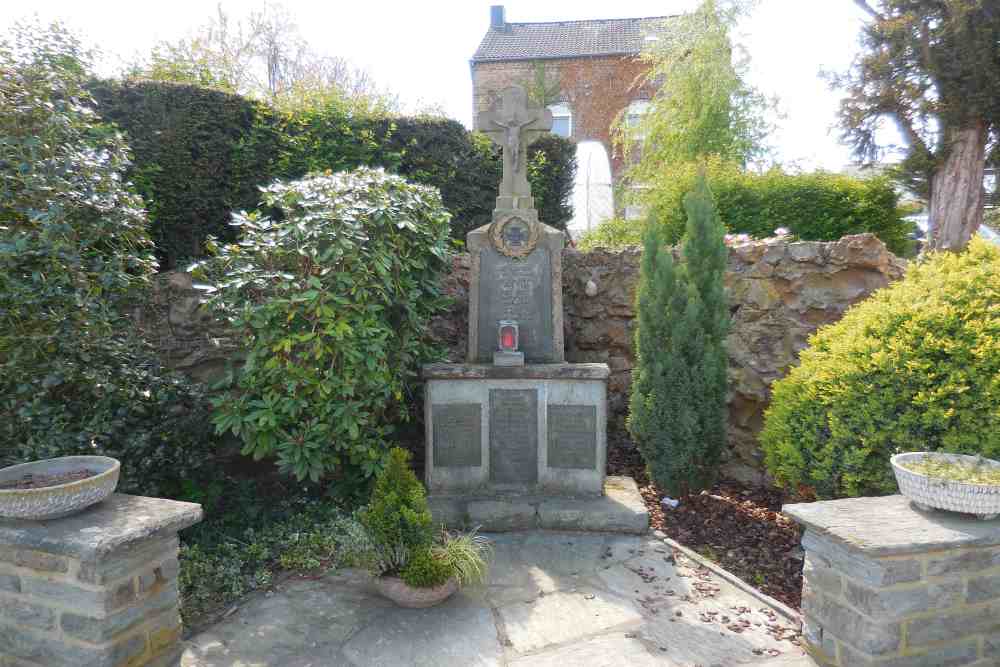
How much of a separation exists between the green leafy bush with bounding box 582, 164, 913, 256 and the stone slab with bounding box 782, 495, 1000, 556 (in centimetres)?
466

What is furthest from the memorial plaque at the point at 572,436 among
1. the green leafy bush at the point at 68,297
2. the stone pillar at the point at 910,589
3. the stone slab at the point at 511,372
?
the green leafy bush at the point at 68,297

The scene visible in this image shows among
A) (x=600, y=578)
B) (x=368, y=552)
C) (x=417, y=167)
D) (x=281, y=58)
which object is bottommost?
(x=600, y=578)

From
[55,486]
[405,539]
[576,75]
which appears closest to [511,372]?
[405,539]

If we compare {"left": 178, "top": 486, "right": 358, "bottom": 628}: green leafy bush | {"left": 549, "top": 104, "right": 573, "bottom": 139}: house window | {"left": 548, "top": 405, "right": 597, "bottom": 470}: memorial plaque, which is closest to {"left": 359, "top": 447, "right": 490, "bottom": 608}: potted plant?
{"left": 178, "top": 486, "right": 358, "bottom": 628}: green leafy bush

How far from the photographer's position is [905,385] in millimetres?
3152

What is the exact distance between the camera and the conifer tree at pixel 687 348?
14.1ft

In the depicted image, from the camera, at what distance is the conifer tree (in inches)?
169

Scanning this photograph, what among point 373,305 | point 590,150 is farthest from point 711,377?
point 590,150

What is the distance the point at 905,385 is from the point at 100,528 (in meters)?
3.80

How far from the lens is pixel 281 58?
19.4 metres

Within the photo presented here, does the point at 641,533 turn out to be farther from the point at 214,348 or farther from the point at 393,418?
the point at 214,348

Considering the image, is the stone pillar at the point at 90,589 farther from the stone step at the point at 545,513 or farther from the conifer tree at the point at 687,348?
the conifer tree at the point at 687,348

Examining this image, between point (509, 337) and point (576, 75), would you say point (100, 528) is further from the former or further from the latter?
point (576, 75)

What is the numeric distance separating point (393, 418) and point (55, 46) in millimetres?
3406
